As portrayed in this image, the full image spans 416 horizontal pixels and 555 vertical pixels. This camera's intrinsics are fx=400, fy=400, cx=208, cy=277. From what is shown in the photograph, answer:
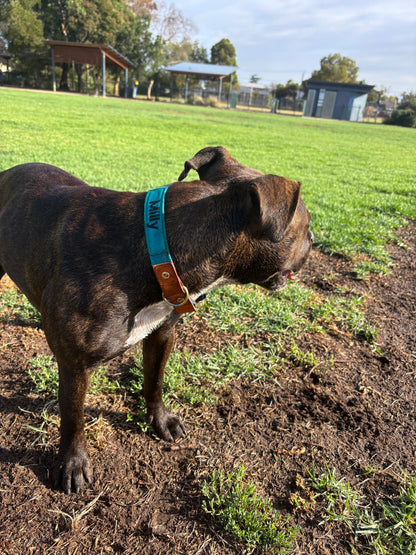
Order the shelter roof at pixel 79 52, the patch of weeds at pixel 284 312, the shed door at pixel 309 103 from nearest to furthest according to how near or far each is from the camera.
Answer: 1. the patch of weeds at pixel 284 312
2. the shelter roof at pixel 79 52
3. the shed door at pixel 309 103

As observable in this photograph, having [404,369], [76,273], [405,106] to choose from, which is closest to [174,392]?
[76,273]

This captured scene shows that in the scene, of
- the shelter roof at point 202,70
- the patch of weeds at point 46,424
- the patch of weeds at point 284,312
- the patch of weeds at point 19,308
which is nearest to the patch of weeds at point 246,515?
the patch of weeds at point 46,424

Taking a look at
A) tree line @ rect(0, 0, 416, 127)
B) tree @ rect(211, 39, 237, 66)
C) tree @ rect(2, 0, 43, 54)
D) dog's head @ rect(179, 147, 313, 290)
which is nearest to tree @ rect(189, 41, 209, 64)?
tree @ rect(211, 39, 237, 66)

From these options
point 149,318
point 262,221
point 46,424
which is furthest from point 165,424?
point 262,221

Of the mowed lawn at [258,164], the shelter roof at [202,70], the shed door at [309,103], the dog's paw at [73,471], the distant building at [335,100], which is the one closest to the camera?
the dog's paw at [73,471]

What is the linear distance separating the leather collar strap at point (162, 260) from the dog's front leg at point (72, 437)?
0.59 metres

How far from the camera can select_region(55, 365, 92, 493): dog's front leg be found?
6.49 ft

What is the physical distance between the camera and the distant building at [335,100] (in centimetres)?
5853

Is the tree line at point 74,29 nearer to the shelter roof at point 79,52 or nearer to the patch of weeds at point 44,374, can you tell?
the shelter roof at point 79,52

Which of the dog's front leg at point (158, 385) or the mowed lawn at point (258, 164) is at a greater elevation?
the mowed lawn at point (258, 164)

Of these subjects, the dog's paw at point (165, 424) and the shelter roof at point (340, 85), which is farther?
the shelter roof at point (340, 85)

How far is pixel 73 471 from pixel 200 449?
28.7 inches

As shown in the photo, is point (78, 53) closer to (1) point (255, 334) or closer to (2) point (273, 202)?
(1) point (255, 334)

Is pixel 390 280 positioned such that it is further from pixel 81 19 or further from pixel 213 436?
pixel 81 19
